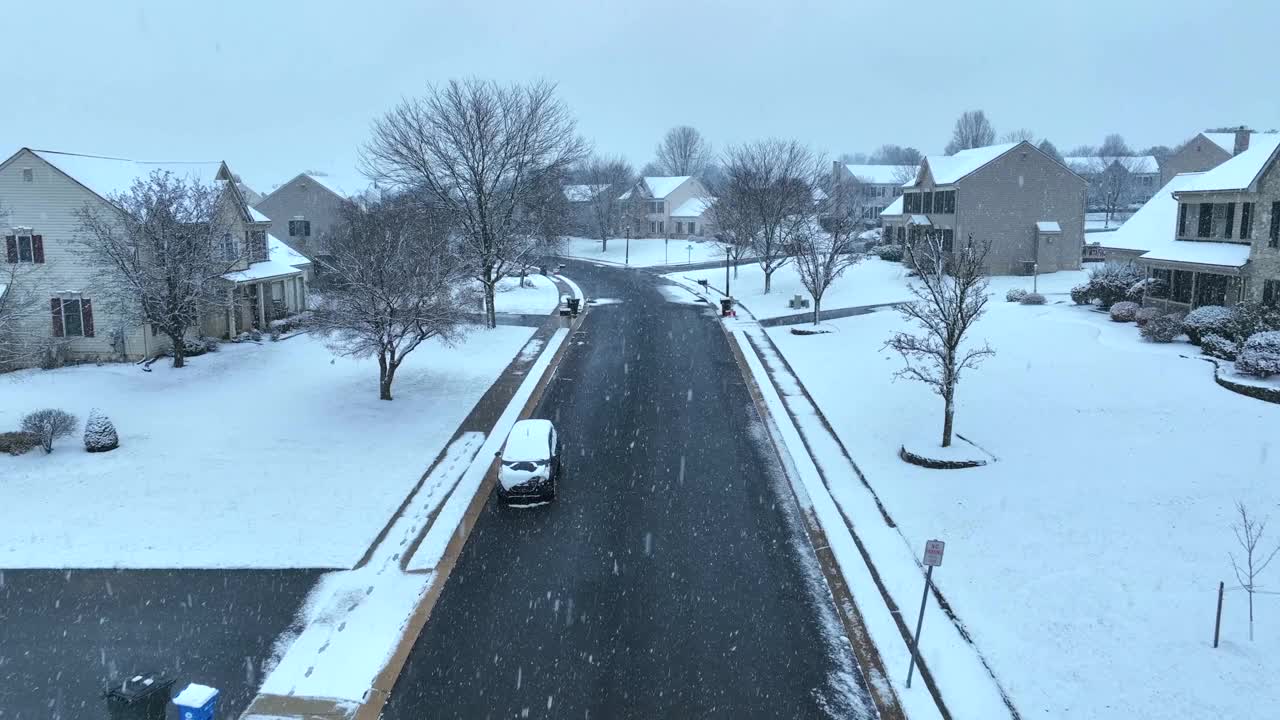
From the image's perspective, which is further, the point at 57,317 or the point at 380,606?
the point at 57,317

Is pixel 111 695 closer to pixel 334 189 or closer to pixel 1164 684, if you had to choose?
pixel 1164 684

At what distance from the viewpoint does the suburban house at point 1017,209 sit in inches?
1954

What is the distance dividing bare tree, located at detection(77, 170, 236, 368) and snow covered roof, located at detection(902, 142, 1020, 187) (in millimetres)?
39632

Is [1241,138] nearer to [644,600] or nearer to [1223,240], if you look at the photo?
[1223,240]

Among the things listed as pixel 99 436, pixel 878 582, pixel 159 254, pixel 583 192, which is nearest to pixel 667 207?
pixel 583 192

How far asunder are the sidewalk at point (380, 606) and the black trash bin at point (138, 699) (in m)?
1.17

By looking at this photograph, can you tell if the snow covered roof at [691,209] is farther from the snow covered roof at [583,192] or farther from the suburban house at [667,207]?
the snow covered roof at [583,192]

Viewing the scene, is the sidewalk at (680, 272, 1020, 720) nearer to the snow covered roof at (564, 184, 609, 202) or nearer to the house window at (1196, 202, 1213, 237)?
the house window at (1196, 202, 1213, 237)

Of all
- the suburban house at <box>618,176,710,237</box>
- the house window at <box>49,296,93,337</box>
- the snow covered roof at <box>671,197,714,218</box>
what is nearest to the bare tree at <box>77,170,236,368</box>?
the house window at <box>49,296,93,337</box>

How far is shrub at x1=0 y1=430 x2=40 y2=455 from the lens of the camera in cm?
2050

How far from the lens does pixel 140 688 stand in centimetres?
941

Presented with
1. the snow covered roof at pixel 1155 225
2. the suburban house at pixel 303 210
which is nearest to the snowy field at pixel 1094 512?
the snow covered roof at pixel 1155 225

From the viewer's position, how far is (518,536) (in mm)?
16094

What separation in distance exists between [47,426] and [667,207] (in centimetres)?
8407
